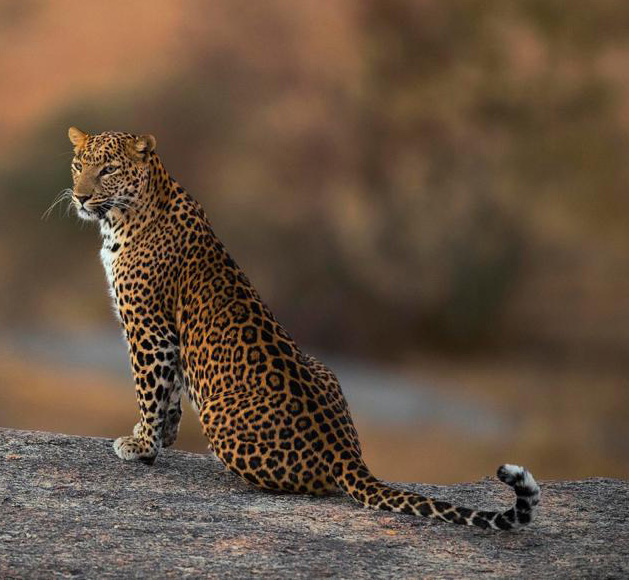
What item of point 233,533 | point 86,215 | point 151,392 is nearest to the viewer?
point 233,533

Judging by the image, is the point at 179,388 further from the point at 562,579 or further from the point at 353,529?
the point at 562,579

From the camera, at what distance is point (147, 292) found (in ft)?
30.7

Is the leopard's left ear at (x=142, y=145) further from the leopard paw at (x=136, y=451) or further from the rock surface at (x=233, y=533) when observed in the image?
the rock surface at (x=233, y=533)

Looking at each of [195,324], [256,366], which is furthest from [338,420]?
[195,324]

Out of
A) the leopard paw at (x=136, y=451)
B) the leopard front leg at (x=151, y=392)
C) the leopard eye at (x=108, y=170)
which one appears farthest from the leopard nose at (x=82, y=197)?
the leopard paw at (x=136, y=451)

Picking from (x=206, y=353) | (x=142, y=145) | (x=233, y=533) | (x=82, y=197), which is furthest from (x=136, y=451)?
(x=142, y=145)

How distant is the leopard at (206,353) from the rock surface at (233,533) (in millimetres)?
214

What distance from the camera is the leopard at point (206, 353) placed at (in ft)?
28.4

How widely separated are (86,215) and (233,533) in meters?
2.96

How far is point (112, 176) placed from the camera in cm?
941

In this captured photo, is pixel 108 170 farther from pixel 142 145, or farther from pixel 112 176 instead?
pixel 142 145

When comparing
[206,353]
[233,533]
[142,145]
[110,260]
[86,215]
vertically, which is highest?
[142,145]

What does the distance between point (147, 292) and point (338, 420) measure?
1.81 m

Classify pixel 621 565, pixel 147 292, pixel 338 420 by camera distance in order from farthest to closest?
pixel 147 292 < pixel 338 420 < pixel 621 565
